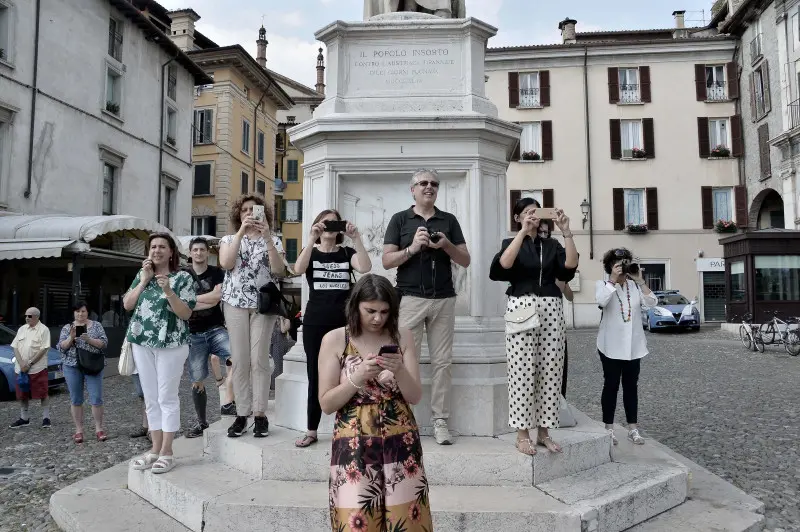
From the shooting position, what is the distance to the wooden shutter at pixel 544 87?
1148 inches

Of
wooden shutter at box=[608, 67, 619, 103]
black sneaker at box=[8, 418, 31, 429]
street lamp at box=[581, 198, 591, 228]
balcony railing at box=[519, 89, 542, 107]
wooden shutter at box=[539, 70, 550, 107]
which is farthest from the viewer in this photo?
balcony railing at box=[519, 89, 542, 107]

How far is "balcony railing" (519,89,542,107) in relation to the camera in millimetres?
29438

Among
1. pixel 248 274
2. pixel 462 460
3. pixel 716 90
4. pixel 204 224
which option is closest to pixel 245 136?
pixel 204 224

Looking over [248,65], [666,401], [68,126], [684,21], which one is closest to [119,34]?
[68,126]

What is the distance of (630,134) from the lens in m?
29.1

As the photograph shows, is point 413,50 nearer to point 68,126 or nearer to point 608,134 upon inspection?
point 68,126

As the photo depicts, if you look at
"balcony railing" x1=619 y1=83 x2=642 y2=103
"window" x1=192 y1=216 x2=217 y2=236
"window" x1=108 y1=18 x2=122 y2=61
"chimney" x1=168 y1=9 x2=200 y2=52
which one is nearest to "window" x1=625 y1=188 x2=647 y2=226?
"balcony railing" x1=619 y1=83 x2=642 y2=103

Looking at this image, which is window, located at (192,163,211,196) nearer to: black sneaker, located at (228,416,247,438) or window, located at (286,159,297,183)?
window, located at (286,159,297,183)

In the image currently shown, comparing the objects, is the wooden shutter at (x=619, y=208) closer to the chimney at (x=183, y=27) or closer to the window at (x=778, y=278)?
the window at (x=778, y=278)

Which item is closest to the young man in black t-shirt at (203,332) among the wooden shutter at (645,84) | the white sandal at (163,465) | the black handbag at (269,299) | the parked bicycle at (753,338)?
the black handbag at (269,299)

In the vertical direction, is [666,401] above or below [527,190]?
below

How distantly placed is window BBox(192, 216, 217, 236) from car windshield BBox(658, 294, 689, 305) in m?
19.8

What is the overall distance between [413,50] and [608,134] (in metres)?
26.1

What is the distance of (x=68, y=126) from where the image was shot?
1802 centimetres
